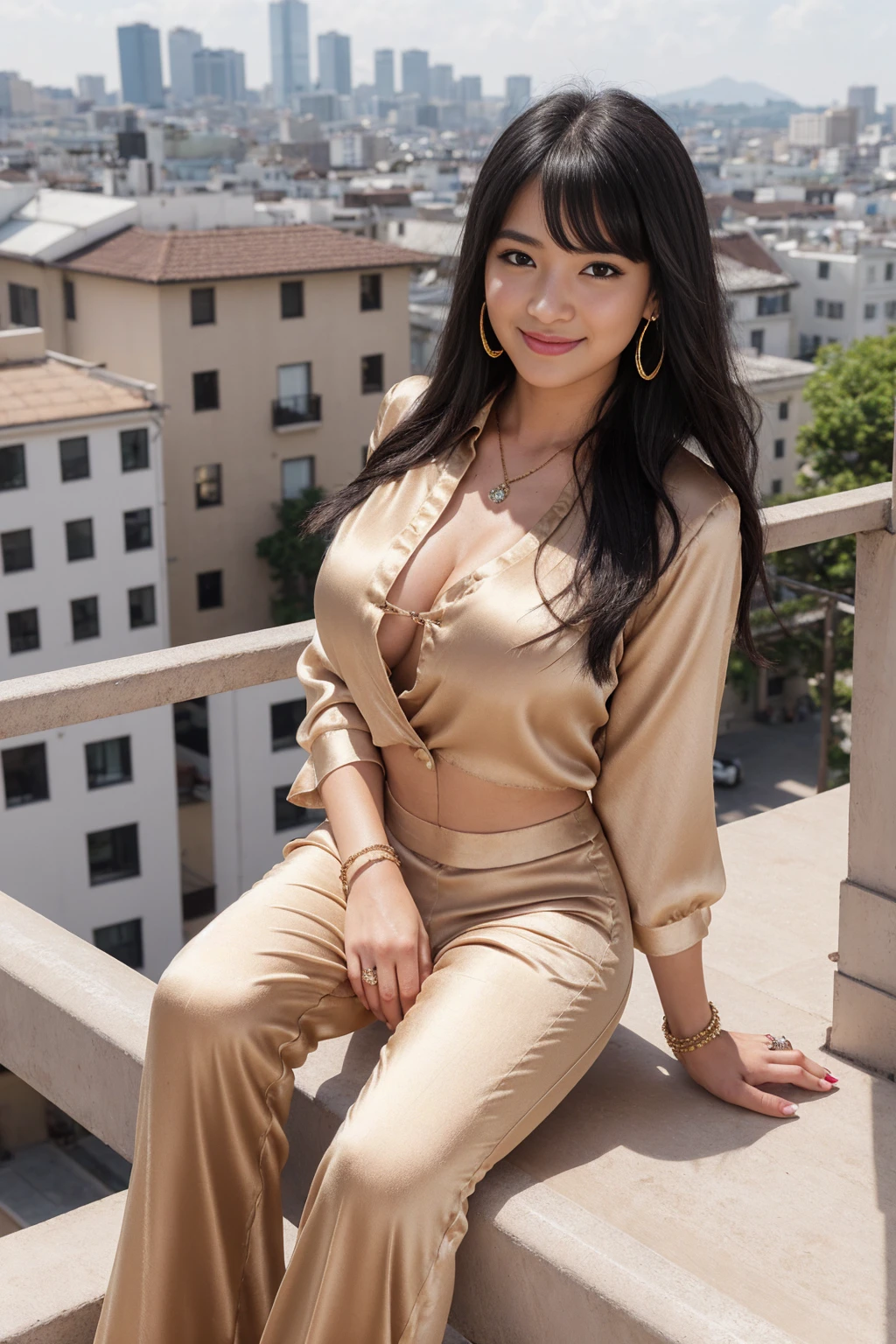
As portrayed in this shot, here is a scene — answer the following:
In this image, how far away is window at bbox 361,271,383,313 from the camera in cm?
2695

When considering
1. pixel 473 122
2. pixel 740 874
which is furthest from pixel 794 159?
pixel 740 874

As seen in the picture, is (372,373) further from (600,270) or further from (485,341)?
(600,270)

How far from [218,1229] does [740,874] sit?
60.1 inches

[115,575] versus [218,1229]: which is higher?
[218,1229]

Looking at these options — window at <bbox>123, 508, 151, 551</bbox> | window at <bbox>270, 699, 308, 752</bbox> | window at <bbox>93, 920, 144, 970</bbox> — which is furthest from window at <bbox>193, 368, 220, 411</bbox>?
window at <bbox>93, 920, 144, 970</bbox>

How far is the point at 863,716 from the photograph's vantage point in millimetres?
2137

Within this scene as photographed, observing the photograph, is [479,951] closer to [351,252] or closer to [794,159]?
[351,252]

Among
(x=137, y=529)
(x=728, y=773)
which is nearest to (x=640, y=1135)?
(x=137, y=529)

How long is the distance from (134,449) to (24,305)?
763 centimetres

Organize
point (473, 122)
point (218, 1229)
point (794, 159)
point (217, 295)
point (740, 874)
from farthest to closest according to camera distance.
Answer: point (473, 122), point (794, 159), point (217, 295), point (740, 874), point (218, 1229)

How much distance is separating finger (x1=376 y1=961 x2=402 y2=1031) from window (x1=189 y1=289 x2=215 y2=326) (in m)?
24.2

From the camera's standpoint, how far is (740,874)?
290 cm

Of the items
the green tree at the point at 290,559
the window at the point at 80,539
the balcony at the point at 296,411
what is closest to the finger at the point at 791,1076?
the window at the point at 80,539

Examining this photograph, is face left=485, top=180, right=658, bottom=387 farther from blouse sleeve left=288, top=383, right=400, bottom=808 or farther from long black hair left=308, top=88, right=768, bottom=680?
blouse sleeve left=288, top=383, right=400, bottom=808
